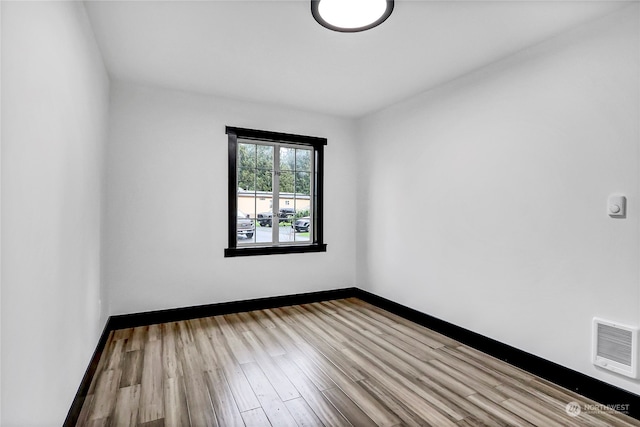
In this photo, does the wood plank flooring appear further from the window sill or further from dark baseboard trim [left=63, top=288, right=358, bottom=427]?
the window sill

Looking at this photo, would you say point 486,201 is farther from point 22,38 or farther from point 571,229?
point 22,38

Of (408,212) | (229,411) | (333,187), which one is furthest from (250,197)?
(229,411)

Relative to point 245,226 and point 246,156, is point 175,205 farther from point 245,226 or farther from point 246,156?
point 246,156

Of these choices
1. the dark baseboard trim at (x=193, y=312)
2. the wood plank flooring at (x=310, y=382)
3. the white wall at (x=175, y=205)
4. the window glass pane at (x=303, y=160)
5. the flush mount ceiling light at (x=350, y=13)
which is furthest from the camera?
Answer: the window glass pane at (x=303, y=160)

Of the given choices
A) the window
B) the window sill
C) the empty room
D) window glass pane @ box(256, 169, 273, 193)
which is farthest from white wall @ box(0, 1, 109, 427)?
window glass pane @ box(256, 169, 273, 193)

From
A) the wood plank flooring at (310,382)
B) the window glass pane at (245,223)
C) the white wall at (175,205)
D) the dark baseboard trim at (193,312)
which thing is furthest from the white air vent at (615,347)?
the window glass pane at (245,223)

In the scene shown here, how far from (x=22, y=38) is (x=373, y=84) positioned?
2.87 meters

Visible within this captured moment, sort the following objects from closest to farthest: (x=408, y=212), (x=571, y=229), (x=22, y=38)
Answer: (x=22, y=38)
(x=571, y=229)
(x=408, y=212)

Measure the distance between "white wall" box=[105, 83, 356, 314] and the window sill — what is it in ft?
0.21

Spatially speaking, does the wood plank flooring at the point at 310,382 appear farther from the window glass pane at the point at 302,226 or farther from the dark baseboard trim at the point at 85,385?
the window glass pane at the point at 302,226

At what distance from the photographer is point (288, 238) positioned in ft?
14.7

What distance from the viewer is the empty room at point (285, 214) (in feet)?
5.54

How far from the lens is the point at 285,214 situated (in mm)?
4449
